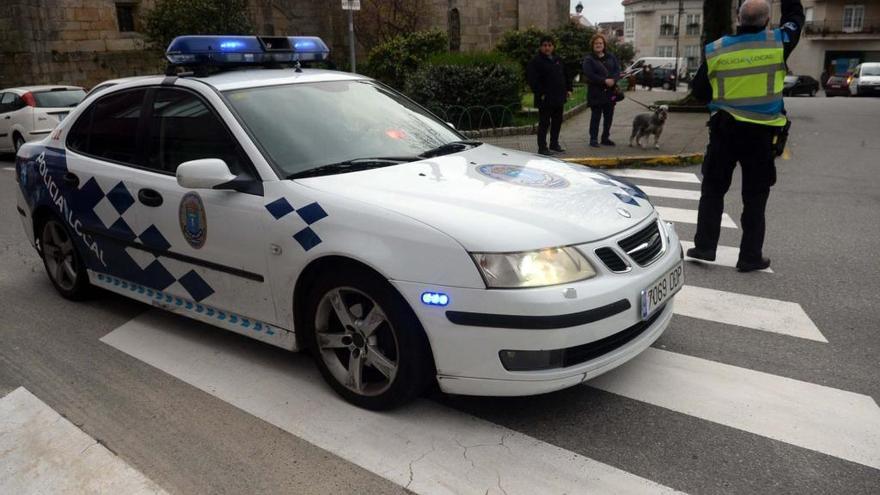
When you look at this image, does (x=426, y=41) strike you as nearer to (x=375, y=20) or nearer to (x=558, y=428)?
(x=375, y=20)

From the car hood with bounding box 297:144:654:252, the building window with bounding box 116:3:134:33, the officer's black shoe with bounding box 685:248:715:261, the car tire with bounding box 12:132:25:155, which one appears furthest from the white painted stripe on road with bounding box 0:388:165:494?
the building window with bounding box 116:3:134:33

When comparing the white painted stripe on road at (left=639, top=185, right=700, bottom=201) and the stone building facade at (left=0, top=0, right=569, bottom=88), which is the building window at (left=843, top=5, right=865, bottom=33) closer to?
the stone building facade at (left=0, top=0, right=569, bottom=88)

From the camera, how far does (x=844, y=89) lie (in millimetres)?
39875

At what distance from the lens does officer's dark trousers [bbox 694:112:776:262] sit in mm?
5254

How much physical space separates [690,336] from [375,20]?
2183 centimetres

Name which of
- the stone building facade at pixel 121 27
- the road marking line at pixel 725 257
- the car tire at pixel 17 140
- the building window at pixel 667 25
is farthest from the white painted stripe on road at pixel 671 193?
the building window at pixel 667 25

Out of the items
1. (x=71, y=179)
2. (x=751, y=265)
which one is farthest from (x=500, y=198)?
(x=71, y=179)

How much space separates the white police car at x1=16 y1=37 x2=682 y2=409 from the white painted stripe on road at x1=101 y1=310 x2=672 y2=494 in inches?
7.0

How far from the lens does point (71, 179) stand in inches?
191

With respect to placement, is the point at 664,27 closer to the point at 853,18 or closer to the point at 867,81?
the point at 853,18

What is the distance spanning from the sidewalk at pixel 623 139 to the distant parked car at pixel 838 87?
29.7 metres

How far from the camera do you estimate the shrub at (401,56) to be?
1734 cm

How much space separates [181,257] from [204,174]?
718 mm

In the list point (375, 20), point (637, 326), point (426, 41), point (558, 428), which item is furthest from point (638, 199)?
point (375, 20)
